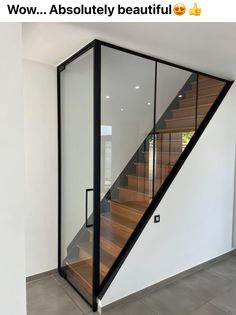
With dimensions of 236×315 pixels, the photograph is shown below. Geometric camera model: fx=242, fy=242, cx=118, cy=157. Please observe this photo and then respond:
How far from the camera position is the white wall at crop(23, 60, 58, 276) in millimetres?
2941

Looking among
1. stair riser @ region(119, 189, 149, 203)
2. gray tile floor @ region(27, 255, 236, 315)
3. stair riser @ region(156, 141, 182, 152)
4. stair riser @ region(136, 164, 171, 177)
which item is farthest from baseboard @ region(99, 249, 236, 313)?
stair riser @ region(156, 141, 182, 152)

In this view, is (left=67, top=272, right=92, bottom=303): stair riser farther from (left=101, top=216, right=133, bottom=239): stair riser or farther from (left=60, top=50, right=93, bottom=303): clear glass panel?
(left=101, top=216, right=133, bottom=239): stair riser

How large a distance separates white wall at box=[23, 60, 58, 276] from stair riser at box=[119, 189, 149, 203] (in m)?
0.88

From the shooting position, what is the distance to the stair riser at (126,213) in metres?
2.91

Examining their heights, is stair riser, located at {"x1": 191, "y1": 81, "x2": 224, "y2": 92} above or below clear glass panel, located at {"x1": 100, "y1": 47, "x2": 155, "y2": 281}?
above

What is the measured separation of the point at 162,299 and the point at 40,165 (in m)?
2.13

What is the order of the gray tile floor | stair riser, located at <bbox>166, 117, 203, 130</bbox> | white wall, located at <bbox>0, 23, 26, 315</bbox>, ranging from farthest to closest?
stair riser, located at <bbox>166, 117, 203, 130</bbox> < the gray tile floor < white wall, located at <bbox>0, 23, 26, 315</bbox>

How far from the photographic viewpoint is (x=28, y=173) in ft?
9.72

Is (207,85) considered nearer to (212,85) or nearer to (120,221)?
(212,85)

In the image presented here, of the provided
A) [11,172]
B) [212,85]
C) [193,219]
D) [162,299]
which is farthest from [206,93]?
[11,172]
